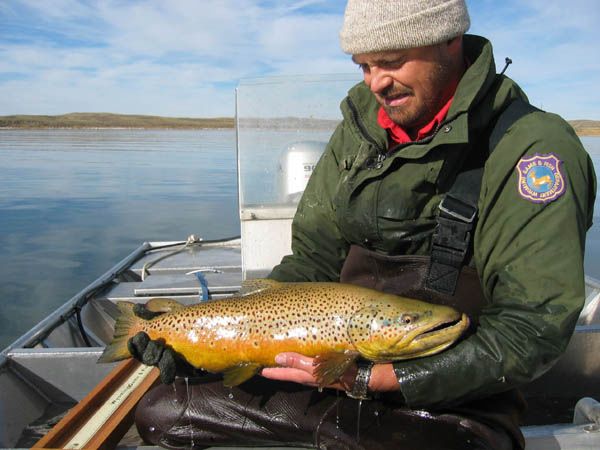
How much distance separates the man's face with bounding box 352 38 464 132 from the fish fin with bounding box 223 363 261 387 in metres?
1.38

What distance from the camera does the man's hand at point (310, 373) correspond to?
234 cm

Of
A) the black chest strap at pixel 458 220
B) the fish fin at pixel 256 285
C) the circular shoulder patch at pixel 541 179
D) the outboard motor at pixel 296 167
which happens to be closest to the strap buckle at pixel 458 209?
the black chest strap at pixel 458 220

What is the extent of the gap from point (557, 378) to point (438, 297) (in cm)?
205

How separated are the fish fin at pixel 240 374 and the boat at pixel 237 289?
1440 millimetres

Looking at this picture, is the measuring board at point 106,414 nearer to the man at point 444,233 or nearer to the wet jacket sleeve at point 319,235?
the man at point 444,233

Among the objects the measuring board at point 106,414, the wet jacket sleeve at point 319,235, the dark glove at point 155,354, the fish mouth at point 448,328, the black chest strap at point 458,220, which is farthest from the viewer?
the wet jacket sleeve at point 319,235

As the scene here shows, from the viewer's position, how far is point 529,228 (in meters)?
2.18

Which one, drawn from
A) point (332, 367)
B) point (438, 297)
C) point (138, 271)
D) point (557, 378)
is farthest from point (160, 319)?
point (138, 271)

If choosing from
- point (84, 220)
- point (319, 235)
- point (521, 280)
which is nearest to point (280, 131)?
point (319, 235)

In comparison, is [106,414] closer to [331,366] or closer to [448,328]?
[331,366]

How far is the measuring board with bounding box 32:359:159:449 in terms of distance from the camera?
8.38 feet

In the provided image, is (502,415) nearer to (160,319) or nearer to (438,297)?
(438,297)

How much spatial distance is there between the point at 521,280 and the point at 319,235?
4.26 feet

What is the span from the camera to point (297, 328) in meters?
2.59
